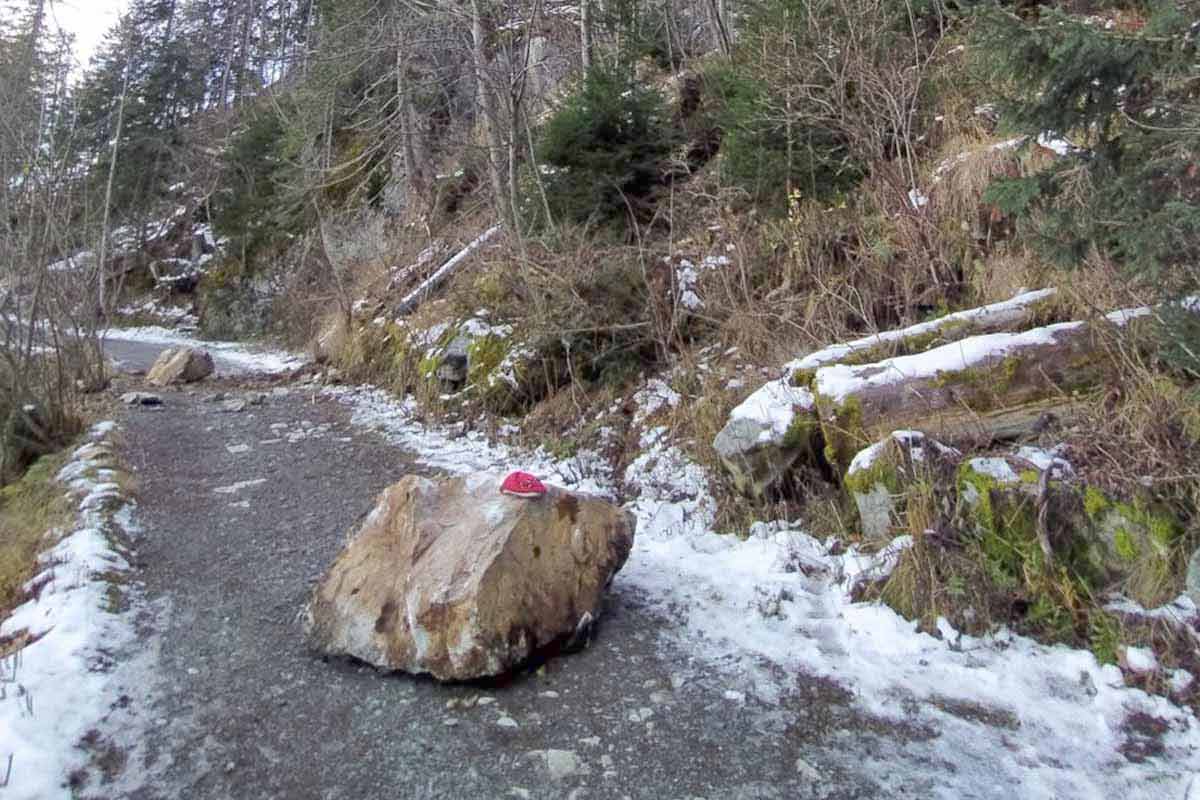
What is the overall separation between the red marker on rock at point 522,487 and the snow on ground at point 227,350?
8.49 meters

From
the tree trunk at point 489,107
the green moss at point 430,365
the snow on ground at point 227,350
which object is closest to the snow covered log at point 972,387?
the green moss at point 430,365

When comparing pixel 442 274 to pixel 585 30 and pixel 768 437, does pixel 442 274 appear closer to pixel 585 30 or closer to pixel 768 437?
pixel 585 30

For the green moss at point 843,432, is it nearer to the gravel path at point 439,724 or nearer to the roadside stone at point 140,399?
the gravel path at point 439,724

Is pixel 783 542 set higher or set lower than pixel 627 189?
lower

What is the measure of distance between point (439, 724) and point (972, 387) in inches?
134

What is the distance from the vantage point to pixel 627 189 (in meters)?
9.35

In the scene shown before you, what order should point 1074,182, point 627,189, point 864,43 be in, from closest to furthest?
point 1074,182, point 864,43, point 627,189

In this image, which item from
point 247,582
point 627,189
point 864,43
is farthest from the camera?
point 627,189

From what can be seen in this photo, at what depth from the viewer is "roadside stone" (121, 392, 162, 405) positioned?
1039 cm

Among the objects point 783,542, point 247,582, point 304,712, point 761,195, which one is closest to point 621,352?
point 761,195

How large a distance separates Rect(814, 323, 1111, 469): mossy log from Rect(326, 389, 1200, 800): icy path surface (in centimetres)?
79

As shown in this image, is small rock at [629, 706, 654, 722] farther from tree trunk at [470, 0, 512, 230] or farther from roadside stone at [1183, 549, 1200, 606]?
tree trunk at [470, 0, 512, 230]

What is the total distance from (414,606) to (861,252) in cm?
485

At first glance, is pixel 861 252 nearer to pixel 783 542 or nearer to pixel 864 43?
pixel 864 43
